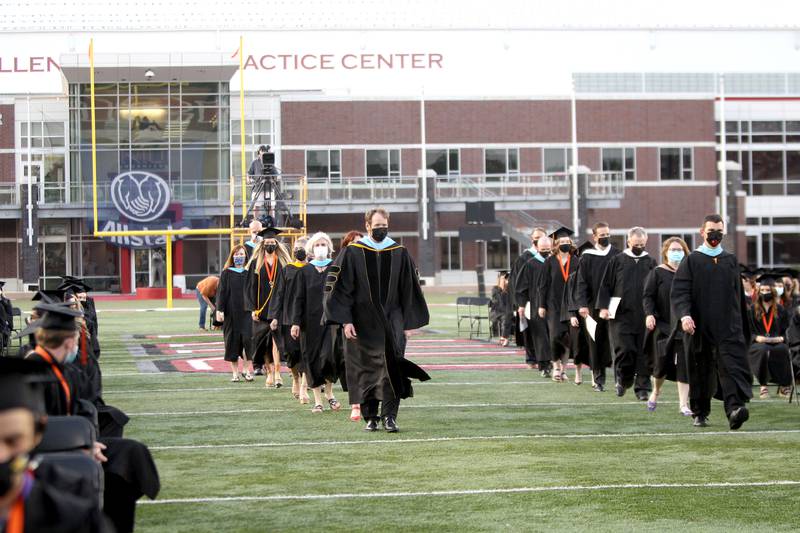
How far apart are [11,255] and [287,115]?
43.1ft

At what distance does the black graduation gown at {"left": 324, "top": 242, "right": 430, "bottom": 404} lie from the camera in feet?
38.5

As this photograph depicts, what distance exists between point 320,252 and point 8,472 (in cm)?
998

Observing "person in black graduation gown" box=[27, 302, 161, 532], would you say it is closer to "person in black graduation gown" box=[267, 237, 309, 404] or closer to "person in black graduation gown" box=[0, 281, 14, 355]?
"person in black graduation gown" box=[267, 237, 309, 404]

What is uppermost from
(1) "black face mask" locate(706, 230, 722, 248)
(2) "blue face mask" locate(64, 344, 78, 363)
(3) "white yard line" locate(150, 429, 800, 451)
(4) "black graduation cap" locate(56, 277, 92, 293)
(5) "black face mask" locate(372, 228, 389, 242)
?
(5) "black face mask" locate(372, 228, 389, 242)

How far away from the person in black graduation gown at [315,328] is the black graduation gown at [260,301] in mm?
1612

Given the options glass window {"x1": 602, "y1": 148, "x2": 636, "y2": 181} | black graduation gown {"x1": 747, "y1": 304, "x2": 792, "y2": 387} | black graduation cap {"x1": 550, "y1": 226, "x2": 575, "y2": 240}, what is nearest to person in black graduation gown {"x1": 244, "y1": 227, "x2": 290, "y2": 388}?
black graduation cap {"x1": 550, "y1": 226, "x2": 575, "y2": 240}

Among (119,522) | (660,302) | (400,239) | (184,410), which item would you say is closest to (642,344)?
(660,302)

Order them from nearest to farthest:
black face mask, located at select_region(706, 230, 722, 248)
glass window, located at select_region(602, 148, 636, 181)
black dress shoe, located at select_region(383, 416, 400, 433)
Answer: black dress shoe, located at select_region(383, 416, 400, 433) → black face mask, located at select_region(706, 230, 722, 248) → glass window, located at select_region(602, 148, 636, 181)

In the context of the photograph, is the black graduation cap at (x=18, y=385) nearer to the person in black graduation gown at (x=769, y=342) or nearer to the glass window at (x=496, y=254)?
the person in black graduation gown at (x=769, y=342)

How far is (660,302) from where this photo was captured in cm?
1335

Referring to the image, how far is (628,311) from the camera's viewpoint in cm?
1461

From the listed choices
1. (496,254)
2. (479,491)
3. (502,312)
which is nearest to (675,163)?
(496,254)

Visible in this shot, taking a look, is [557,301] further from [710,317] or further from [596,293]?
[710,317]

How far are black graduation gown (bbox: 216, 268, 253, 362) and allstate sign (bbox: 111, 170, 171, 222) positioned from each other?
34.0m
